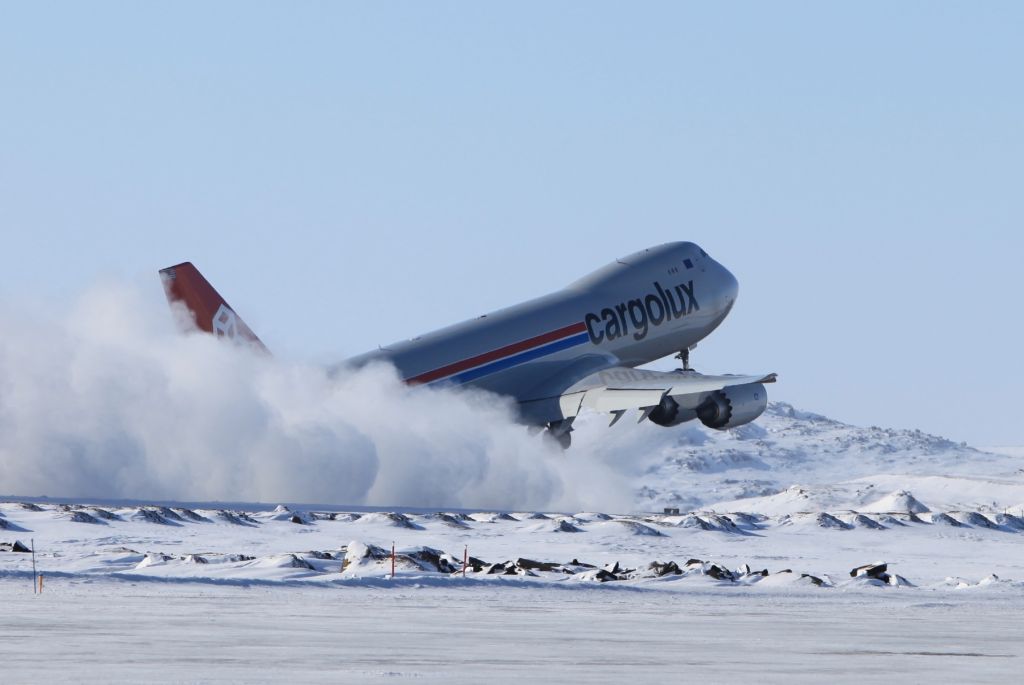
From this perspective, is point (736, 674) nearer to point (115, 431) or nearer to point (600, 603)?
point (600, 603)

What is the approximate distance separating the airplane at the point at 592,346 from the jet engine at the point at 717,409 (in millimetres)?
34

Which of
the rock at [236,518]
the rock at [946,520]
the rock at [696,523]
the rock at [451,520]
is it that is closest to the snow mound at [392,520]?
the rock at [451,520]

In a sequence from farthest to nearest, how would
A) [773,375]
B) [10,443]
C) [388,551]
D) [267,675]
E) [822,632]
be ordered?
[773,375] → [10,443] → [388,551] → [822,632] → [267,675]

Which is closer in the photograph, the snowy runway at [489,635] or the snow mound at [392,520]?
the snowy runway at [489,635]

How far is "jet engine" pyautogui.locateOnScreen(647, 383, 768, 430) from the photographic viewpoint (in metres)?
65.9

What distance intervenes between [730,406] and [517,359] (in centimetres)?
782

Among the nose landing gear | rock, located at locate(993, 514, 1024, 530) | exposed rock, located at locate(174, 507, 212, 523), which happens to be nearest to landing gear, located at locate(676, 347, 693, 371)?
the nose landing gear

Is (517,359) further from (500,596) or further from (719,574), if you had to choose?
(500,596)

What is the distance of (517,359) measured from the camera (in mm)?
64250

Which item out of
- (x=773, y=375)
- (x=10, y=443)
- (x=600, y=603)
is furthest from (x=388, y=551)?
(x=773, y=375)

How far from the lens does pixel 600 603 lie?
1190 inches

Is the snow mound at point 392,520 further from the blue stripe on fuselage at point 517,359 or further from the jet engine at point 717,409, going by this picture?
the jet engine at point 717,409

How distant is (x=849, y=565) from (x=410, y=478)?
1979 centimetres

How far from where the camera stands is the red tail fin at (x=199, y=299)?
60938mm
